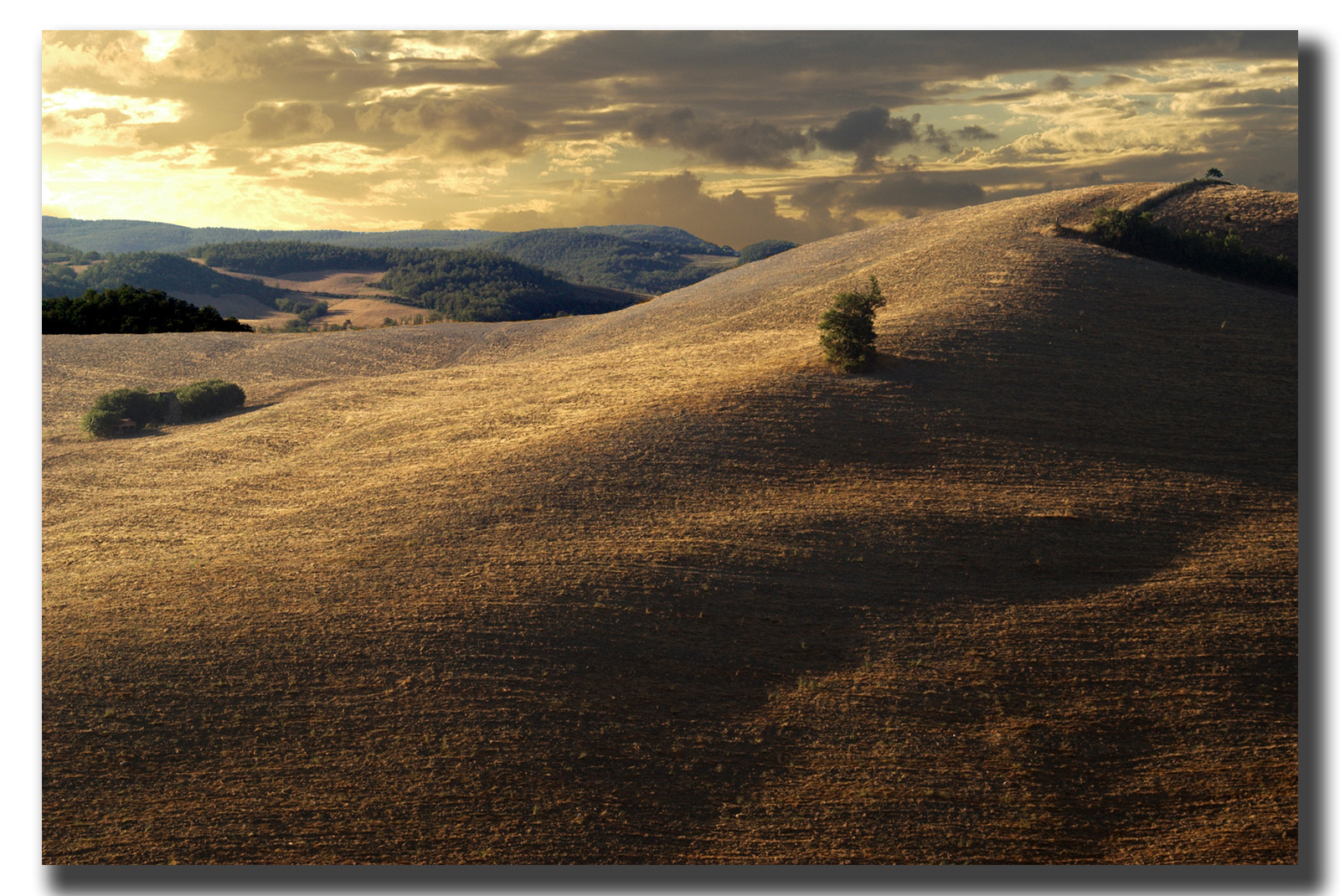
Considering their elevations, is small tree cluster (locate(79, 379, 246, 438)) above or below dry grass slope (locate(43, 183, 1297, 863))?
above

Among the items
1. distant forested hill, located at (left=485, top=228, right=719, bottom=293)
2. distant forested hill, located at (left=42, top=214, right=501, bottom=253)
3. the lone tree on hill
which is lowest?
the lone tree on hill

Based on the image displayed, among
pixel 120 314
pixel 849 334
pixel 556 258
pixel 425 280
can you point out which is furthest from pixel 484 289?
pixel 849 334

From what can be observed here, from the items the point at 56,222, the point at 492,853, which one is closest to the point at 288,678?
the point at 492,853

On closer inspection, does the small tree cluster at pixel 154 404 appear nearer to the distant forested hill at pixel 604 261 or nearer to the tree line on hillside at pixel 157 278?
the tree line on hillside at pixel 157 278

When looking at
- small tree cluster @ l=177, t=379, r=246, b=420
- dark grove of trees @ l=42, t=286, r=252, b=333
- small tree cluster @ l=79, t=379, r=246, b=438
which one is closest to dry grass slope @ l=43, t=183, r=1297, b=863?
small tree cluster @ l=79, t=379, r=246, b=438

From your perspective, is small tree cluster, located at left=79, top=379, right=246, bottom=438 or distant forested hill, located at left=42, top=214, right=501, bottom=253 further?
small tree cluster, located at left=79, top=379, right=246, bottom=438

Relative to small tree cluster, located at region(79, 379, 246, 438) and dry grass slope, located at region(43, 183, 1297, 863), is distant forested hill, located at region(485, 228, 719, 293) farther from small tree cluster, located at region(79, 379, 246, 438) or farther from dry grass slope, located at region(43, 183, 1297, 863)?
dry grass slope, located at region(43, 183, 1297, 863)

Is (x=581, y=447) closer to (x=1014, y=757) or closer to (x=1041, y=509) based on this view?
(x=1041, y=509)

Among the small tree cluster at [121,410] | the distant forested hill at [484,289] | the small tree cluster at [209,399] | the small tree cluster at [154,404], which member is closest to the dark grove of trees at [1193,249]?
the small tree cluster at [209,399]
